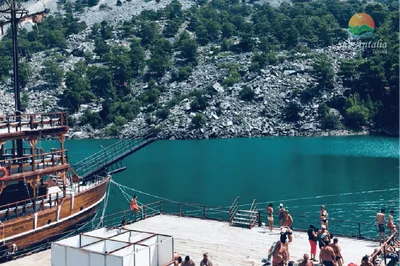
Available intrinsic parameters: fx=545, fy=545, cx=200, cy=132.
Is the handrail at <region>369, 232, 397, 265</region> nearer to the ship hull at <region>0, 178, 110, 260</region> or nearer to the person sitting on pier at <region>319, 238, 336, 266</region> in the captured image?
the person sitting on pier at <region>319, 238, 336, 266</region>

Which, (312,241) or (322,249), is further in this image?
(312,241)

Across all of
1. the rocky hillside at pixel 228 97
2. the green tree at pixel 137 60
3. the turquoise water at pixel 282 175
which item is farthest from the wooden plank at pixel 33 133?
the green tree at pixel 137 60

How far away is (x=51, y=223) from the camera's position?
1233 inches

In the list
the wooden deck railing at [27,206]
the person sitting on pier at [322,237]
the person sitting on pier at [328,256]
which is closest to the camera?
the person sitting on pier at [328,256]

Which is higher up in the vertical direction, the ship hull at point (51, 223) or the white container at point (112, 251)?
the white container at point (112, 251)

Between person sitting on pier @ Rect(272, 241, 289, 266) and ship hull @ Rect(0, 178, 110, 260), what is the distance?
10980 millimetres

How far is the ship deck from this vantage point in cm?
2202

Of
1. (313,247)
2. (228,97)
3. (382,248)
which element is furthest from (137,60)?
(382,248)

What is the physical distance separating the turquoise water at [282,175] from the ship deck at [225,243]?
6214 millimetres

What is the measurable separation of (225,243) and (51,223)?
12008 millimetres

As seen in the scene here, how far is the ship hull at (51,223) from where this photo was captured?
92.7 feet

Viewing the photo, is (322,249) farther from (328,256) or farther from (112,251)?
(112,251)

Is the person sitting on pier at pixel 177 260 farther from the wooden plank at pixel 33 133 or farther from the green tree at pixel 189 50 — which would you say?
the green tree at pixel 189 50

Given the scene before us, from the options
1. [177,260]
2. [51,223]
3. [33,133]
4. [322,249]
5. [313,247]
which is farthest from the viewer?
[51,223]
